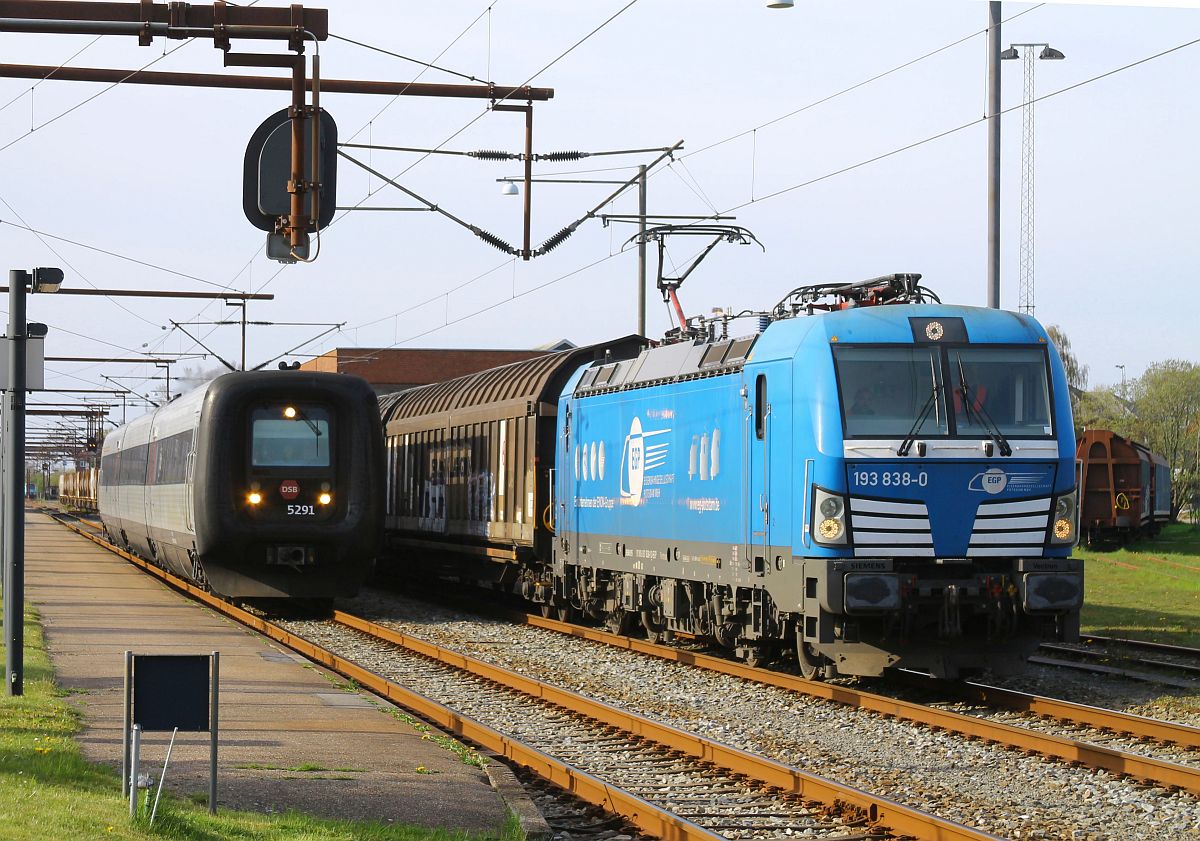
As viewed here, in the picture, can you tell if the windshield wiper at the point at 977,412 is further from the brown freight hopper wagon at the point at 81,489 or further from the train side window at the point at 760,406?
the brown freight hopper wagon at the point at 81,489

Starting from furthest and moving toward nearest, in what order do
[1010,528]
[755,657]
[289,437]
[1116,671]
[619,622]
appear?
[289,437], [619,622], [755,657], [1116,671], [1010,528]

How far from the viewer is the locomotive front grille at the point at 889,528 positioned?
13227 mm

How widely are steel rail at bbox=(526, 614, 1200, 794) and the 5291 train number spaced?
5.92ft

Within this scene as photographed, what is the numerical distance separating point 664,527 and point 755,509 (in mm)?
2761

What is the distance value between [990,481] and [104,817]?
823 cm

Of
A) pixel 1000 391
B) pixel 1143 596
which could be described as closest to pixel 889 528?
pixel 1000 391

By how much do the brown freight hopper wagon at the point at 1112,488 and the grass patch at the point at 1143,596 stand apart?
845 mm

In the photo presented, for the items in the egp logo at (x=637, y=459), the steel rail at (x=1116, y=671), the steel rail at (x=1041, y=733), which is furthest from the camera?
the egp logo at (x=637, y=459)

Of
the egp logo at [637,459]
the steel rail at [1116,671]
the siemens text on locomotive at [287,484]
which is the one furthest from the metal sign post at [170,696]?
the siemens text on locomotive at [287,484]

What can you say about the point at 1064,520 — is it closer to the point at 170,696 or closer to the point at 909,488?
the point at 909,488

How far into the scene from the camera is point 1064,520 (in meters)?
13.7

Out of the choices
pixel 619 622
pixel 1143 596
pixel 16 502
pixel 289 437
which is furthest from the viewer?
pixel 1143 596

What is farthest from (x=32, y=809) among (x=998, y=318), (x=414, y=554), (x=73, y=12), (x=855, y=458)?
(x=414, y=554)

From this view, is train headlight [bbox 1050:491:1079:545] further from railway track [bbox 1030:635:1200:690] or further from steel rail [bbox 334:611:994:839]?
steel rail [bbox 334:611:994:839]
